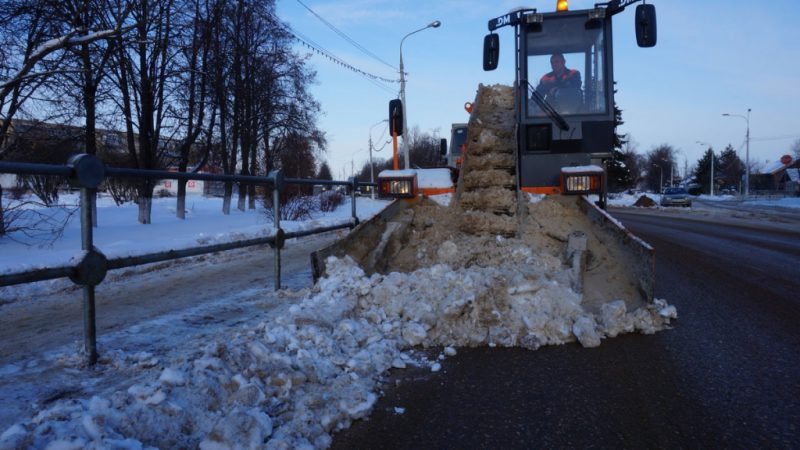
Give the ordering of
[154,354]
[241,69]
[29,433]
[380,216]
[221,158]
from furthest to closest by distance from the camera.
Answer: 1. [221,158]
2. [241,69]
3. [380,216]
4. [154,354]
5. [29,433]

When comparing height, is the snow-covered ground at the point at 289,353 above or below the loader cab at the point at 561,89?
below

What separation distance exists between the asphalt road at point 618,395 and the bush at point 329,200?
60.9 feet

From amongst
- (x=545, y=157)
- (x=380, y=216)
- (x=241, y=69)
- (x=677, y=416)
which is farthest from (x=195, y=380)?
(x=241, y=69)

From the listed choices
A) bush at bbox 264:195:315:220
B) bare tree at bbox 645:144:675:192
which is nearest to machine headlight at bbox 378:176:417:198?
bush at bbox 264:195:315:220

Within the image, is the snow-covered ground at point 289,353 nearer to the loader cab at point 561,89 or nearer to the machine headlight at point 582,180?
the machine headlight at point 582,180

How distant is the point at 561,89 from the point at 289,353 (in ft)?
17.3

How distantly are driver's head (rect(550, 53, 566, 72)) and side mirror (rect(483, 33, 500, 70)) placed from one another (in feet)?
2.47

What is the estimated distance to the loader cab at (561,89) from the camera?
6.40m

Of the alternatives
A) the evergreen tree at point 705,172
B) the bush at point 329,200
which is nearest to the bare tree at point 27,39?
the bush at point 329,200

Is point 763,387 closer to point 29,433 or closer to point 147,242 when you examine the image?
point 29,433

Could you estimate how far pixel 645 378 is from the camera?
10.0ft

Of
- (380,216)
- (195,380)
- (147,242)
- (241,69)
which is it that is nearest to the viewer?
(195,380)

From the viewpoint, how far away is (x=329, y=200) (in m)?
23.4

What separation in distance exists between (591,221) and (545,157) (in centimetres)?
153
